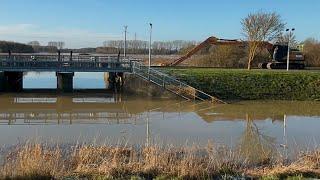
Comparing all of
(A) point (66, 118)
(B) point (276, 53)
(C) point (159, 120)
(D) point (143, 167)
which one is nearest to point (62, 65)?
(A) point (66, 118)

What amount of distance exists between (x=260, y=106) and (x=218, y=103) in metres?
2.78

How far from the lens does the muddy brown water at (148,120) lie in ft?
62.0

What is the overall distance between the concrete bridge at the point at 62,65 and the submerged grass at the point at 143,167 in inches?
927

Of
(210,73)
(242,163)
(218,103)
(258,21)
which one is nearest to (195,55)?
(258,21)

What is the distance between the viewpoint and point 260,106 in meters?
31.7

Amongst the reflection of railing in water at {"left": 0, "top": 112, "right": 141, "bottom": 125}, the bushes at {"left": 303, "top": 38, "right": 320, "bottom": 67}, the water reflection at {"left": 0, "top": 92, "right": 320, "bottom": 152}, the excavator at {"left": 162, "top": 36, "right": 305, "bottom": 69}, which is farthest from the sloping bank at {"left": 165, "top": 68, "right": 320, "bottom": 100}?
the bushes at {"left": 303, "top": 38, "right": 320, "bottom": 67}

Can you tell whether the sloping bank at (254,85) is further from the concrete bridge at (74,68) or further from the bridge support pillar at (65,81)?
the bridge support pillar at (65,81)

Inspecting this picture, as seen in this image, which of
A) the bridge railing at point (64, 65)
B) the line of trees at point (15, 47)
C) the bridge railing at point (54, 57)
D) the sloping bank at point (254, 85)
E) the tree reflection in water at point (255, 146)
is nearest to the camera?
the tree reflection in water at point (255, 146)

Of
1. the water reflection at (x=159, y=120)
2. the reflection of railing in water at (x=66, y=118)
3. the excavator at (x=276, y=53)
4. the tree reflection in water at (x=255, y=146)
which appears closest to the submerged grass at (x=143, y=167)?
the tree reflection in water at (x=255, y=146)

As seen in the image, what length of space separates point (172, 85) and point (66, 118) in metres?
11.1

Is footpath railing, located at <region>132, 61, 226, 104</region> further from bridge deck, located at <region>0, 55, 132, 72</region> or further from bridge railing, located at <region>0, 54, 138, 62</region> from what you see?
bridge railing, located at <region>0, 54, 138, 62</region>

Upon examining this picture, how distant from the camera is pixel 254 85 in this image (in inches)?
1422

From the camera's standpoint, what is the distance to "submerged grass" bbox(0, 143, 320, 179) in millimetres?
10312

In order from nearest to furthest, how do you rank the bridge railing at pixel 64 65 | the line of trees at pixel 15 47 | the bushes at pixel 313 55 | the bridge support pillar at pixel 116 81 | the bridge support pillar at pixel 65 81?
the bridge railing at pixel 64 65 < the bridge support pillar at pixel 65 81 < the bridge support pillar at pixel 116 81 < the bushes at pixel 313 55 < the line of trees at pixel 15 47
